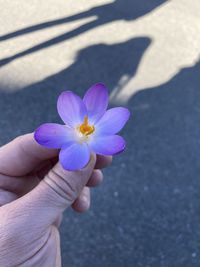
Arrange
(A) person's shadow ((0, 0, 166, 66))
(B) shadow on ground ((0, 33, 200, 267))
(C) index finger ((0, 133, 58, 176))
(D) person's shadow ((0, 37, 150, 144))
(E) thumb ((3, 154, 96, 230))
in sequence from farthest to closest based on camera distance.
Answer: (A) person's shadow ((0, 0, 166, 66))
(D) person's shadow ((0, 37, 150, 144))
(B) shadow on ground ((0, 33, 200, 267))
(C) index finger ((0, 133, 58, 176))
(E) thumb ((3, 154, 96, 230))

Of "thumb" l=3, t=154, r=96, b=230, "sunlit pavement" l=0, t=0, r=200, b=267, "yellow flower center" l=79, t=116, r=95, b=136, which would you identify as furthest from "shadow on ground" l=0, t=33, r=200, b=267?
"yellow flower center" l=79, t=116, r=95, b=136

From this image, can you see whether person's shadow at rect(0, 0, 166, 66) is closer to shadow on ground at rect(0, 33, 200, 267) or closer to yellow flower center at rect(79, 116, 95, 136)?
shadow on ground at rect(0, 33, 200, 267)

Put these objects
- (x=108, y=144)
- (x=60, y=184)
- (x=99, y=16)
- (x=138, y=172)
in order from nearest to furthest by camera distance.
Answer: (x=108, y=144)
(x=60, y=184)
(x=138, y=172)
(x=99, y=16)

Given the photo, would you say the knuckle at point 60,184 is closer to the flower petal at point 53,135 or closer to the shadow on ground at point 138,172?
the flower petal at point 53,135

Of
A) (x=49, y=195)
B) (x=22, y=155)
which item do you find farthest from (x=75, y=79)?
(x=49, y=195)

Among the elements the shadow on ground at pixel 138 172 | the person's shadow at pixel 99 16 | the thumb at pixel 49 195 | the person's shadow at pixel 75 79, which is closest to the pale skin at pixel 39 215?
the thumb at pixel 49 195

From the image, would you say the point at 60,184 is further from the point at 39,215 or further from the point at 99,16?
the point at 99,16

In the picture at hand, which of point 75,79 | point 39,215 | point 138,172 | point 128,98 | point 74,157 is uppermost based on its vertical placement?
point 74,157
